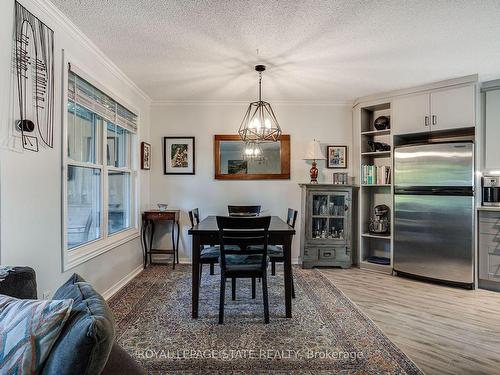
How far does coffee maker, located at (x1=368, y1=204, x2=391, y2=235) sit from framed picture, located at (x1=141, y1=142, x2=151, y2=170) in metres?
3.37

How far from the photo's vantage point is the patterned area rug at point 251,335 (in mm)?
1916

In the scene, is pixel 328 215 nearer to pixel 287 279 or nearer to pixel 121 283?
pixel 287 279

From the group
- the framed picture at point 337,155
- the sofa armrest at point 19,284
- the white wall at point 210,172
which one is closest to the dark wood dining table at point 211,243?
the sofa armrest at point 19,284

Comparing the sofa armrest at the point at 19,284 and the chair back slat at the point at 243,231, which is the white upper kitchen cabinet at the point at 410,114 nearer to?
the chair back slat at the point at 243,231

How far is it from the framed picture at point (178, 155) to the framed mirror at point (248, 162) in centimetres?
39

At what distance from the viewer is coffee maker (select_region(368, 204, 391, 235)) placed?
4.21m

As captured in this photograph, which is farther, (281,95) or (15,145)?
(281,95)

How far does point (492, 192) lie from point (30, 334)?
4400 mm

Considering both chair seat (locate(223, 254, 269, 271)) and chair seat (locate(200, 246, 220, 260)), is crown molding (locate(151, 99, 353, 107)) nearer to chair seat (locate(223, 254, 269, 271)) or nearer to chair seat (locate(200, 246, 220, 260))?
→ chair seat (locate(200, 246, 220, 260))

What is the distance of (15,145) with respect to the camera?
1896 millimetres

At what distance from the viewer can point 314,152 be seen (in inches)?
170

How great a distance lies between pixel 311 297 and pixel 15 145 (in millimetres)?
2814

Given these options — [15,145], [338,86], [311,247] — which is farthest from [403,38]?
[15,145]

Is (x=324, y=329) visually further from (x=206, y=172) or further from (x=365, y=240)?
(x=206, y=172)
